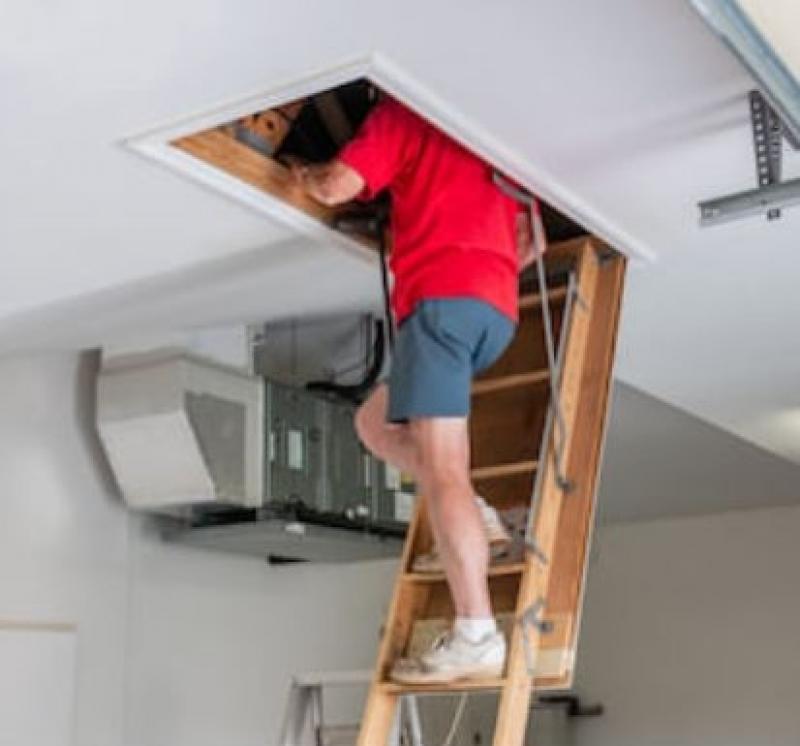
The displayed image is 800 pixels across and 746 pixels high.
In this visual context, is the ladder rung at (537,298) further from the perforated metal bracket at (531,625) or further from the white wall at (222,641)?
the white wall at (222,641)

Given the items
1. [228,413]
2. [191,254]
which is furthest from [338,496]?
[191,254]

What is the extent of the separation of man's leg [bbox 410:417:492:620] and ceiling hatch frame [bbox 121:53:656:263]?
2.03 ft

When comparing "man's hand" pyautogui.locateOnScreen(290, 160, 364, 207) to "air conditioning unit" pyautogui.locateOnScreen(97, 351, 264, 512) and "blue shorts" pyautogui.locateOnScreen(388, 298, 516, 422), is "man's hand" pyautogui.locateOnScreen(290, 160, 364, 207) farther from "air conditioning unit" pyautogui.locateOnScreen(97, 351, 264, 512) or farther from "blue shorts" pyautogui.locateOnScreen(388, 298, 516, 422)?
"air conditioning unit" pyautogui.locateOnScreen(97, 351, 264, 512)

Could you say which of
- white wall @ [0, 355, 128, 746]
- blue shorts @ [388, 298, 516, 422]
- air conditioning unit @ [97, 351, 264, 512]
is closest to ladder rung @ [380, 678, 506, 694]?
blue shorts @ [388, 298, 516, 422]

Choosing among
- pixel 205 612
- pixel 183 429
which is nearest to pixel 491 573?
pixel 183 429

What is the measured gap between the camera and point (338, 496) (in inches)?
205

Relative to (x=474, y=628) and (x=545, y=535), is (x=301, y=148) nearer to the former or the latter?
(x=545, y=535)

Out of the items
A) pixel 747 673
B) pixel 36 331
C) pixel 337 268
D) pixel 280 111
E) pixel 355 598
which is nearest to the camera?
pixel 280 111

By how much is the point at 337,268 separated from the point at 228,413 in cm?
131

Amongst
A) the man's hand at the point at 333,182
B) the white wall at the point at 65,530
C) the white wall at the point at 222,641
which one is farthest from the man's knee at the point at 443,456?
the white wall at the point at 222,641

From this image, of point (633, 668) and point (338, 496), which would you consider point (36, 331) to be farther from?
point (633, 668)

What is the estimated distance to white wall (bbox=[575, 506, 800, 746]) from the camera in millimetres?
8609

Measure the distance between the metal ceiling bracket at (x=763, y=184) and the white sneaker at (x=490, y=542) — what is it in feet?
2.84

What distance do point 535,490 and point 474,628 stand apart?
1.50ft
